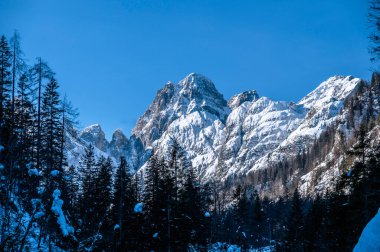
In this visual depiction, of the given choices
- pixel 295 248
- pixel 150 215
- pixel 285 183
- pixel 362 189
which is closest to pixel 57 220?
pixel 150 215

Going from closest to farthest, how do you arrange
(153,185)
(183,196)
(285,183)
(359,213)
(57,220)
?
1. (57,220)
2. (359,213)
3. (183,196)
4. (153,185)
5. (285,183)

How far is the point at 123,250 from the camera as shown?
3014 cm

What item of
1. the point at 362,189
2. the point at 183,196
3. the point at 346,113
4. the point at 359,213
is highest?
the point at 346,113

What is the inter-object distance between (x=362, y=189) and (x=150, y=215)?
61.7 ft

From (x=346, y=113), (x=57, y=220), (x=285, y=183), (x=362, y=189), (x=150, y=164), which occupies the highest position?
(x=346, y=113)

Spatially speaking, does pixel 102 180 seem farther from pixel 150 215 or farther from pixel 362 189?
pixel 362 189

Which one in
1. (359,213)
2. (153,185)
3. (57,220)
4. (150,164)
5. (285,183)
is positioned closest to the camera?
(57,220)

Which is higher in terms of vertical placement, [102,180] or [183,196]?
[102,180]

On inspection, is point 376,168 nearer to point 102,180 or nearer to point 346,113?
point 102,180

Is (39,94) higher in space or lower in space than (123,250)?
higher

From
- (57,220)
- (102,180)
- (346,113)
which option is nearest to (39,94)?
(102,180)

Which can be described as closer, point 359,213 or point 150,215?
point 359,213

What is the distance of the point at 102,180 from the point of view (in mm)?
39250

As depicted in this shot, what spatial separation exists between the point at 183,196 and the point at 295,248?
75.3 ft
